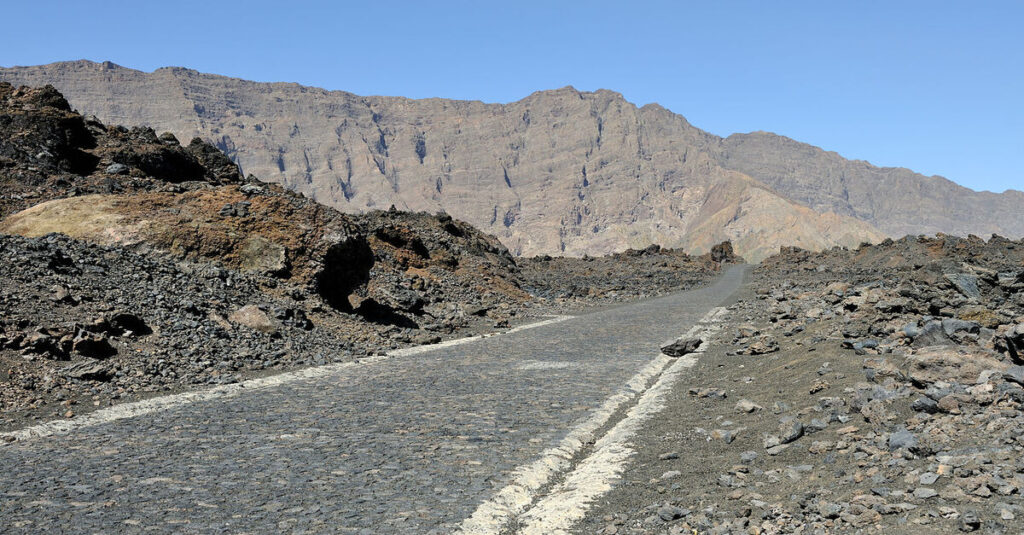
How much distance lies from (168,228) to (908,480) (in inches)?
763

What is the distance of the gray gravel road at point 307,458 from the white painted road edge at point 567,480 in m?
0.20

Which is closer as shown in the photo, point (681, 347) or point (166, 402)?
point (166, 402)

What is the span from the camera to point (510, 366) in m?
14.3

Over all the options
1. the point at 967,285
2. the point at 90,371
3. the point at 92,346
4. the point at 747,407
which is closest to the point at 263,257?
the point at 92,346

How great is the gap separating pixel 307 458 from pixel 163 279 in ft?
38.3

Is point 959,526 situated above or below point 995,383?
below

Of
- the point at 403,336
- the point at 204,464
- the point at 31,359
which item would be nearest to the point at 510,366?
the point at 403,336

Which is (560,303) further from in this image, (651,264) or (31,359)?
(651,264)

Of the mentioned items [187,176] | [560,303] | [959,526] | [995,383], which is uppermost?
[187,176]

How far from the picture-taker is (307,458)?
7.29 meters

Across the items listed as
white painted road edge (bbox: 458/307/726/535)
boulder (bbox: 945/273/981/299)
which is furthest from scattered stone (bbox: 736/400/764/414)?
boulder (bbox: 945/273/981/299)

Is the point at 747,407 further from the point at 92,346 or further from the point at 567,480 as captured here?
the point at 92,346

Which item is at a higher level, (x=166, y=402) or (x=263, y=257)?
(x=263, y=257)

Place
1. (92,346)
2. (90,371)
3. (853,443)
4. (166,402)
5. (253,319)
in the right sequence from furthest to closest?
(253,319), (92,346), (90,371), (166,402), (853,443)
